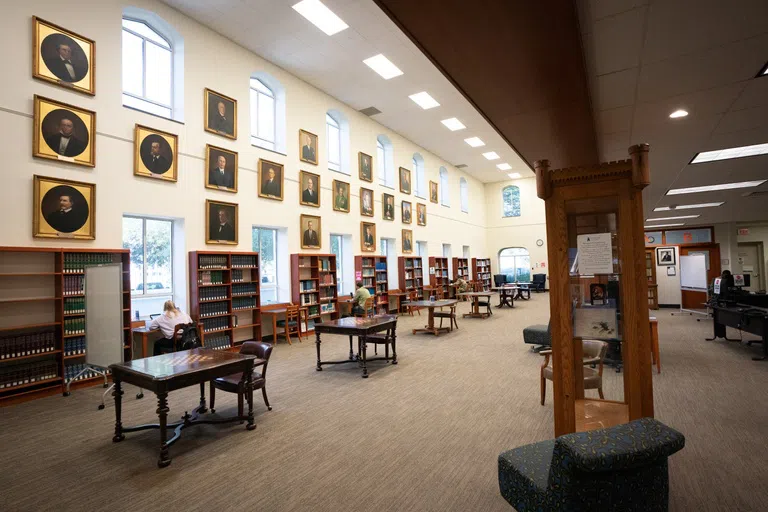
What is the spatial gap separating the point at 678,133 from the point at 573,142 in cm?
153

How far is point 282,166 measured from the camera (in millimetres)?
9180

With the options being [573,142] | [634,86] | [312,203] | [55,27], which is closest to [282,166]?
[312,203]

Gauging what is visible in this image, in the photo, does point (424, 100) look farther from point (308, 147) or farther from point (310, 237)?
point (310, 237)

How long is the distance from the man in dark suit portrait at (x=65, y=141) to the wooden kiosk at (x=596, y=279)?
6613 mm

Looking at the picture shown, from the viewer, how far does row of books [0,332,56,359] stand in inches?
189

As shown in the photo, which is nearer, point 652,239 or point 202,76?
point 202,76

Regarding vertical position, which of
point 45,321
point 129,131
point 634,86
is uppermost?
point 129,131

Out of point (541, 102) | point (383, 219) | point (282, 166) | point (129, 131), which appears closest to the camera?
point (541, 102)

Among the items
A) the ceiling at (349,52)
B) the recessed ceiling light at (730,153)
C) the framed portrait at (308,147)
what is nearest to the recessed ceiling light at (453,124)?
the ceiling at (349,52)

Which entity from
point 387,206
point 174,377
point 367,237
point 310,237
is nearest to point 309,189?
point 310,237

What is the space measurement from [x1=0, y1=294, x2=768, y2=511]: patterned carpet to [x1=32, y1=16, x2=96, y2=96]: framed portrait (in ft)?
15.1

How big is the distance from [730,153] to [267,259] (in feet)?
31.8

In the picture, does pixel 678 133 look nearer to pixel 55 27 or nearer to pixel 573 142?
pixel 573 142

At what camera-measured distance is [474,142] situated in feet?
50.5
